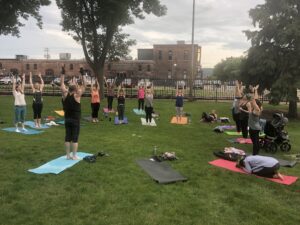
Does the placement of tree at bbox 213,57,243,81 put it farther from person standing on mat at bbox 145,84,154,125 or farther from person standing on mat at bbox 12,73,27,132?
person standing on mat at bbox 12,73,27,132

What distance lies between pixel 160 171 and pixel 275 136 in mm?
5259

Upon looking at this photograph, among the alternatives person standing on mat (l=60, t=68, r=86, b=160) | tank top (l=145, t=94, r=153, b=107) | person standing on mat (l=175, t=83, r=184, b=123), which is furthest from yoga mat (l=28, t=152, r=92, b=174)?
person standing on mat (l=175, t=83, r=184, b=123)

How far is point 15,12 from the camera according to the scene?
30391 millimetres

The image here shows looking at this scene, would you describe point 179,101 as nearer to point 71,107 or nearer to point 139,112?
point 139,112

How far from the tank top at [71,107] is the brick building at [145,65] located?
75.7 metres

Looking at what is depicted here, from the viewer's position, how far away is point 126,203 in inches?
274

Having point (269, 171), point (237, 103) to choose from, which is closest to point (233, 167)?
point (269, 171)

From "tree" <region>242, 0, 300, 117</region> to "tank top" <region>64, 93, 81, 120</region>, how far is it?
50.3ft

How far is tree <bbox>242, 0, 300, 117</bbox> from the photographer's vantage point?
71.1ft

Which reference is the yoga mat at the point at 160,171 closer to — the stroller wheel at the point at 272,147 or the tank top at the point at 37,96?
the stroller wheel at the point at 272,147

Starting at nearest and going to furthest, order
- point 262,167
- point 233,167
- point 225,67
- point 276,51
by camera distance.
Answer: point 262,167 < point 233,167 < point 276,51 < point 225,67

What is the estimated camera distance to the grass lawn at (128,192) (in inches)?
251

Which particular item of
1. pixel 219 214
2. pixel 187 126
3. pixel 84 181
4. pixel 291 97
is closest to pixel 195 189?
pixel 219 214

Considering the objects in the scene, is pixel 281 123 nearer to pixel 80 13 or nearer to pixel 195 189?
pixel 195 189
